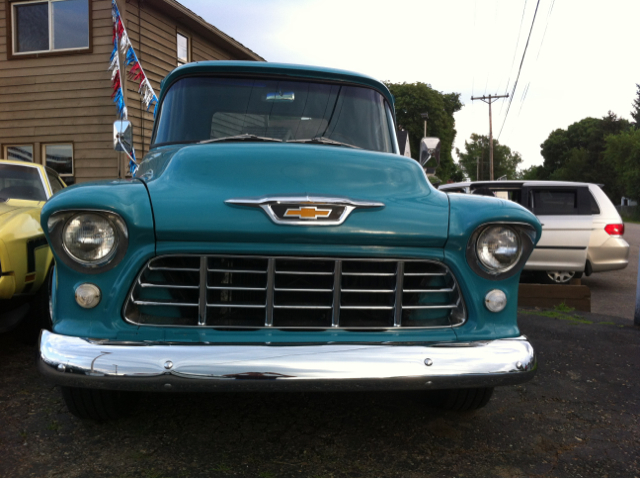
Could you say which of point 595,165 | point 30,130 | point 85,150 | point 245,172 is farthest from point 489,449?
point 595,165

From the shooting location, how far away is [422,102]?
49.1 m

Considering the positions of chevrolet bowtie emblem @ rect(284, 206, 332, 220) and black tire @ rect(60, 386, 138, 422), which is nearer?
chevrolet bowtie emblem @ rect(284, 206, 332, 220)

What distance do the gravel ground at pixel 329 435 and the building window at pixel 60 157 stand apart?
27.8 ft

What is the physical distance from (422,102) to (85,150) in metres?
42.2

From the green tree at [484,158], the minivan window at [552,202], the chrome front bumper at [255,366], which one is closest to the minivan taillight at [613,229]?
the minivan window at [552,202]

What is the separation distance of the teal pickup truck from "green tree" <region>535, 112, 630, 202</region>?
54161mm

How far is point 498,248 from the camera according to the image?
7.85 feet

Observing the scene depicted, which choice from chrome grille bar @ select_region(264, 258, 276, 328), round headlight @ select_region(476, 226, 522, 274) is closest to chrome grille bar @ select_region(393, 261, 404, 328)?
round headlight @ select_region(476, 226, 522, 274)

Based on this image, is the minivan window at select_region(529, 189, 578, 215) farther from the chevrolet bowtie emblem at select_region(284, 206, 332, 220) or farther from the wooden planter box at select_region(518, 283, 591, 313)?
the chevrolet bowtie emblem at select_region(284, 206, 332, 220)

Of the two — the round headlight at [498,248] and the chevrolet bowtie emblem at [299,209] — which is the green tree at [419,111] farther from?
the chevrolet bowtie emblem at [299,209]

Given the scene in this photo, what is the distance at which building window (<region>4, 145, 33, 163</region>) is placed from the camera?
11203 mm

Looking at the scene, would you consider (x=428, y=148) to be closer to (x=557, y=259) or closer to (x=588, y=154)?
(x=557, y=259)

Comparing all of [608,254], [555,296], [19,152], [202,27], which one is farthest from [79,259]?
[202,27]

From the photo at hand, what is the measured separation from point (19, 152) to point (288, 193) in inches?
434
